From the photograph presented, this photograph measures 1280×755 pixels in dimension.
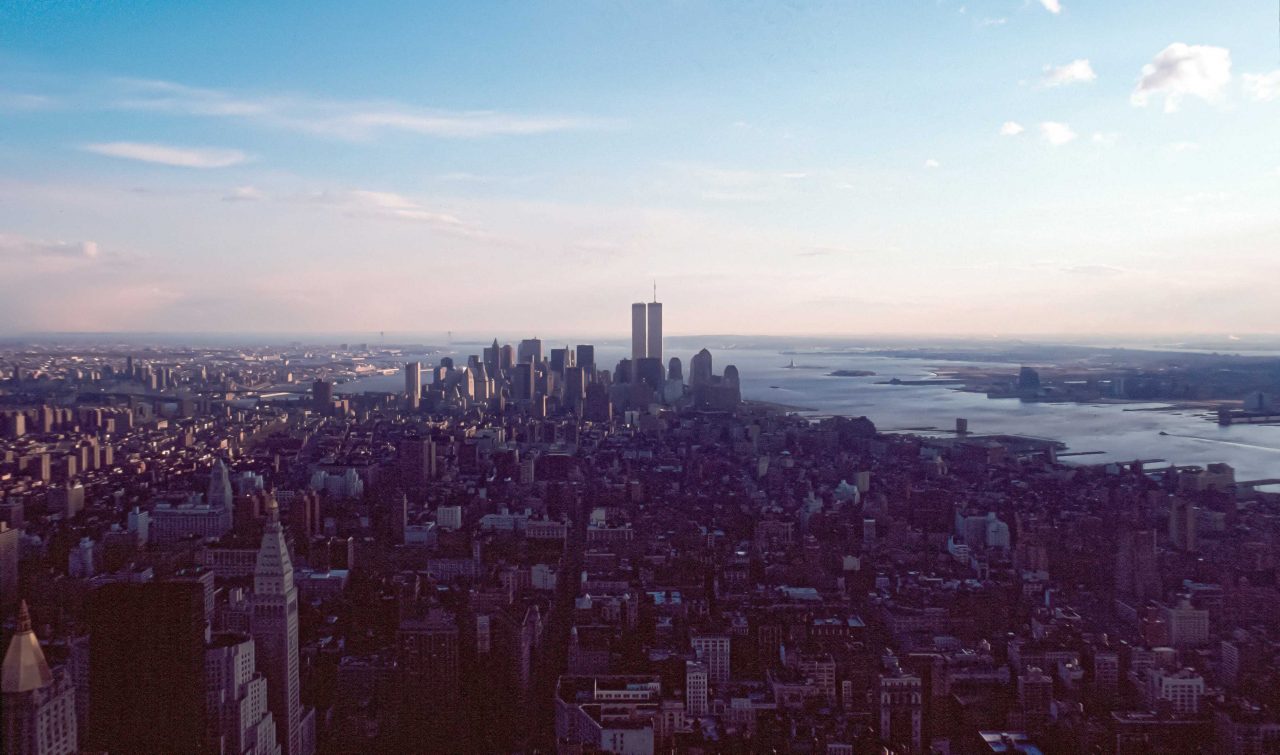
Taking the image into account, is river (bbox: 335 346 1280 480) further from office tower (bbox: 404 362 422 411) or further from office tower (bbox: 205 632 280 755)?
office tower (bbox: 205 632 280 755)

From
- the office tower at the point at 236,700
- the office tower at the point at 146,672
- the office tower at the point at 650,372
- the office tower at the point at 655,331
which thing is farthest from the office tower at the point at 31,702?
the office tower at the point at 650,372

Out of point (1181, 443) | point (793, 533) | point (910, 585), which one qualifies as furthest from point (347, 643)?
point (1181, 443)

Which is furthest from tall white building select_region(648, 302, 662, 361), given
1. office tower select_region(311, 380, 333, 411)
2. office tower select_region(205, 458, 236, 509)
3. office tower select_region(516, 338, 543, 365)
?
office tower select_region(205, 458, 236, 509)

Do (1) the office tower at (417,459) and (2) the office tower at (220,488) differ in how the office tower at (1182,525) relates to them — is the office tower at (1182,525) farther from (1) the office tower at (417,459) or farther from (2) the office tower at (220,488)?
(2) the office tower at (220,488)

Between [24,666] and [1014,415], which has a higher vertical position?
[24,666]

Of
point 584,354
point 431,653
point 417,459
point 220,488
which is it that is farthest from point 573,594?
point 584,354

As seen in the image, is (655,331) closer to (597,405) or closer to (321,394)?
(597,405)
